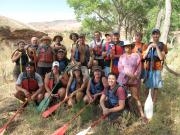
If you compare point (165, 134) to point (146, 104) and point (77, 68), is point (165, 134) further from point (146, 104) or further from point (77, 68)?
point (77, 68)

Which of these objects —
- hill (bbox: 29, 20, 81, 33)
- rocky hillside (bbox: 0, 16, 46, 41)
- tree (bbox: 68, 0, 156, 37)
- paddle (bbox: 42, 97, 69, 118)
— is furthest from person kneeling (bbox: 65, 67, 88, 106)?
tree (bbox: 68, 0, 156, 37)

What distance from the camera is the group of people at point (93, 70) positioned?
8.95m

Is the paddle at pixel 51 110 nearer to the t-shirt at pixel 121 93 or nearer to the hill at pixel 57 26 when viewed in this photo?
the t-shirt at pixel 121 93

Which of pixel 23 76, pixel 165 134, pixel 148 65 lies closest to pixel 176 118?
pixel 165 134

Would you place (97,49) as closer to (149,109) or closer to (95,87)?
(95,87)

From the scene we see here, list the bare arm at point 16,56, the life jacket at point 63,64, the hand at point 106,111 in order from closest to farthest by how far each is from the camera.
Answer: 1. the hand at point 106,111
2. the life jacket at point 63,64
3. the bare arm at point 16,56

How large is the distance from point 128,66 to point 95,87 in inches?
36.1

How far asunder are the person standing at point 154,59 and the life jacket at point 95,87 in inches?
38.8

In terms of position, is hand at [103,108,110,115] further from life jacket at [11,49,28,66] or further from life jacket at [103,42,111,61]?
life jacket at [11,49,28,66]

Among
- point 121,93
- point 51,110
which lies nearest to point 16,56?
point 51,110

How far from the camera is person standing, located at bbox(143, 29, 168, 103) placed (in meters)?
9.00

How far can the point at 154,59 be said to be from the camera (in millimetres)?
9125

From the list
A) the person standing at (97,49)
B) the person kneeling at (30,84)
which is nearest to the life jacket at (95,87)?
the person standing at (97,49)

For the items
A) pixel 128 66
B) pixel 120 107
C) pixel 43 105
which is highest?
pixel 128 66
